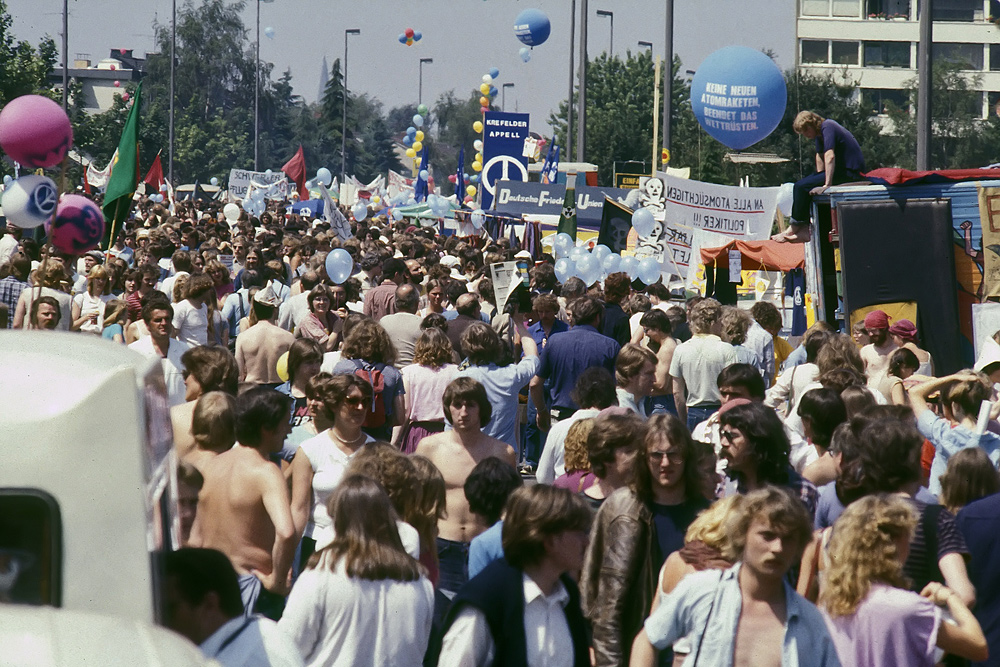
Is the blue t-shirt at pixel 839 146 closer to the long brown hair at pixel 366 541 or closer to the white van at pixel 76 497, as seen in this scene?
the long brown hair at pixel 366 541

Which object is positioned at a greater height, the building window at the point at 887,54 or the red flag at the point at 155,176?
the building window at the point at 887,54

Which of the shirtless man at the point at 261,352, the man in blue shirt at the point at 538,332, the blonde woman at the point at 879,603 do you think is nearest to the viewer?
the blonde woman at the point at 879,603

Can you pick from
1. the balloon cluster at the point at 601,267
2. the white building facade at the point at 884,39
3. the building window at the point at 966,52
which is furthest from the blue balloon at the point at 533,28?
the building window at the point at 966,52

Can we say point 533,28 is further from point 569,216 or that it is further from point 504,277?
point 504,277

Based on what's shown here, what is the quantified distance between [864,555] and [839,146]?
9376mm

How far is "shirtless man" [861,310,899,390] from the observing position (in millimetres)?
8812

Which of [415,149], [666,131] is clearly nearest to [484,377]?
[666,131]

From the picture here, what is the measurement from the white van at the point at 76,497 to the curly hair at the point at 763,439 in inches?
122

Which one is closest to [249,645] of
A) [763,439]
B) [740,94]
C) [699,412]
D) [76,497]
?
[76,497]

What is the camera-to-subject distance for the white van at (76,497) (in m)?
2.26

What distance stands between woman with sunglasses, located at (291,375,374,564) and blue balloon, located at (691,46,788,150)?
8.38 meters

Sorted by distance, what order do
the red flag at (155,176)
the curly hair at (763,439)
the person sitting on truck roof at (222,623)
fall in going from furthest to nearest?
the red flag at (155,176), the curly hair at (763,439), the person sitting on truck roof at (222,623)

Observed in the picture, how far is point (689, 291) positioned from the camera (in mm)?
19609

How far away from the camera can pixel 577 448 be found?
573 cm
